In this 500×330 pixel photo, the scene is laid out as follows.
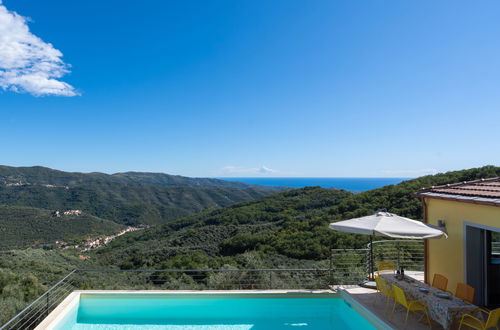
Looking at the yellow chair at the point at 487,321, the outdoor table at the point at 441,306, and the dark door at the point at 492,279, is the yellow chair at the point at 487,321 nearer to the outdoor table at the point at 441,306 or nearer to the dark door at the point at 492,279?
the outdoor table at the point at 441,306

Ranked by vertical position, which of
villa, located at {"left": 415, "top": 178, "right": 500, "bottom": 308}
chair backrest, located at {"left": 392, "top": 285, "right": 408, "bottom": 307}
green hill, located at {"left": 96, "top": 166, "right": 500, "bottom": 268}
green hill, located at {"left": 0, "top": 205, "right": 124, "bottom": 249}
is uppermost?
villa, located at {"left": 415, "top": 178, "right": 500, "bottom": 308}

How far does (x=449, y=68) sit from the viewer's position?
37.8 ft

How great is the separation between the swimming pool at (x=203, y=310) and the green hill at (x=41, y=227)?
4508cm

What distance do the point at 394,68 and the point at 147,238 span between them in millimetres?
39664

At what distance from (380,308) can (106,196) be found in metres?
89.8

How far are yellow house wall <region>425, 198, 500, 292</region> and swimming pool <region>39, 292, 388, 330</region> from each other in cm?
220

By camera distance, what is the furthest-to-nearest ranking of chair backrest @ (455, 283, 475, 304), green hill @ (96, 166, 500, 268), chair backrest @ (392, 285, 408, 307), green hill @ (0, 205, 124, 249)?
green hill @ (0, 205, 124, 249) → green hill @ (96, 166, 500, 268) → chair backrest @ (455, 283, 475, 304) → chair backrest @ (392, 285, 408, 307)

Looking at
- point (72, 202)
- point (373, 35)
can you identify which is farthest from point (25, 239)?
point (373, 35)

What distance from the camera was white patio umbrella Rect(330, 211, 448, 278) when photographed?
5.05 m

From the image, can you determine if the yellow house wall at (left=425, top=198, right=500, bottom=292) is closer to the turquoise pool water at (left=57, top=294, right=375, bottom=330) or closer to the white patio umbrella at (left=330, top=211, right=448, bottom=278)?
the white patio umbrella at (left=330, top=211, right=448, bottom=278)

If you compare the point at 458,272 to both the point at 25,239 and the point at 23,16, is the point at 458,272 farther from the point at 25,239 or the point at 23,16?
the point at 25,239

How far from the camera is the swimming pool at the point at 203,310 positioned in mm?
6223

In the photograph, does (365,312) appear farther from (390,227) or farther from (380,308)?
(390,227)

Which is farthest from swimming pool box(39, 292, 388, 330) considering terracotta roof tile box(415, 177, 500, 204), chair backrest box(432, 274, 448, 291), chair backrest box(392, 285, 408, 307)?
terracotta roof tile box(415, 177, 500, 204)
